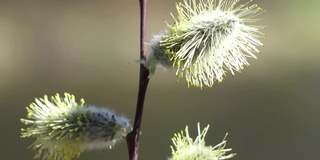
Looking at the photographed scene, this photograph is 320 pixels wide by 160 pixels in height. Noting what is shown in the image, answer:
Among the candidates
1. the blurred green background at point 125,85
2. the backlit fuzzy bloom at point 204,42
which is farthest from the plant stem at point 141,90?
the blurred green background at point 125,85

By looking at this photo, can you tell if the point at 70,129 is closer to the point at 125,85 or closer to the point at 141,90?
the point at 141,90

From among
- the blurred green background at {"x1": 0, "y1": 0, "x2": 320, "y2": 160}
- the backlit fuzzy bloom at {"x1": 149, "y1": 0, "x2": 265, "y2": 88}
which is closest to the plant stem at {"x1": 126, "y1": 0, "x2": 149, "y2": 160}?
the backlit fuzzy bloom at {"x1": 149, "y1": 0, "x2": 265, "y2": 88}

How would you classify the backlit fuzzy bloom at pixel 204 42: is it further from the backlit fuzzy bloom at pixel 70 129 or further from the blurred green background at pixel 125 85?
the blurred green background at pixel 125 85

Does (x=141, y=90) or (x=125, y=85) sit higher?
(x=141, y=90)

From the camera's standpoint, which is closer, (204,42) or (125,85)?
(204,42)

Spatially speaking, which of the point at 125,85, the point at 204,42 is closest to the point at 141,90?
the point at 204,42
